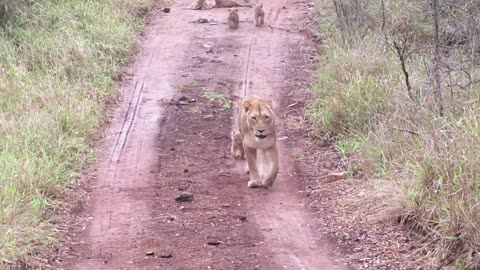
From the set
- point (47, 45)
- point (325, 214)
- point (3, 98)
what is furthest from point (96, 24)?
point (325, 214)

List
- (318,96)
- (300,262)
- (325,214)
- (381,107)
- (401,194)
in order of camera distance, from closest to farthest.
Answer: (300,262), (401,194), (325,214), (381,107), (318,96)

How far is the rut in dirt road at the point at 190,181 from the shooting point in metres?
Answer: 6.79

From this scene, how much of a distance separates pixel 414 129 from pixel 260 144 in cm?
144

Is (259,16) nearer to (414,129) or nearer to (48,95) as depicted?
(48,95)

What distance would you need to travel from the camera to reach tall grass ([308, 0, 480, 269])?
6.13 meters

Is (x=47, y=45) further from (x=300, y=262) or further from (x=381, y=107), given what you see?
(x=300, y=262)

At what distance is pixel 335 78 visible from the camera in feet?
37.2

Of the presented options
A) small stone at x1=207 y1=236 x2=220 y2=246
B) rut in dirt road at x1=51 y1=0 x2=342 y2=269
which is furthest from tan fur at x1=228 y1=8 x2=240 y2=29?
small stone at x1=207 y1=236 x2=220 y2=246

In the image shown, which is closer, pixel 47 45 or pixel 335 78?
pixel 335 78

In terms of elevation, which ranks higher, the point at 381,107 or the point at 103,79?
the point at 381,107

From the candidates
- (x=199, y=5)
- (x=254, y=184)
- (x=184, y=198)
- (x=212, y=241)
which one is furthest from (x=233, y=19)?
(x=212, y=241)

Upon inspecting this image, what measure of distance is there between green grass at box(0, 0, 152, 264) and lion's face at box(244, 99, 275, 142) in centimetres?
183

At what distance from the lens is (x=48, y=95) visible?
35.0ft

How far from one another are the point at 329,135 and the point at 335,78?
5.53 ft
